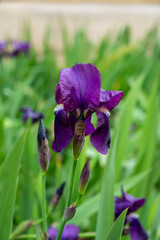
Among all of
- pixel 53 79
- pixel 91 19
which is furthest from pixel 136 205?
pixel 91 19

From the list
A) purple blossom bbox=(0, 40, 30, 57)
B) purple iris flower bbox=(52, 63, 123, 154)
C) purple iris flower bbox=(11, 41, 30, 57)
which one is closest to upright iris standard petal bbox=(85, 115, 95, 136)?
purple iris flower bbox=(52, 63, 123, 154)

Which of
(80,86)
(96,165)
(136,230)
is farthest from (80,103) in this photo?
(96,165)

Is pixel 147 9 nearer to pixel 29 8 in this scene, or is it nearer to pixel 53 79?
pixel 29 8

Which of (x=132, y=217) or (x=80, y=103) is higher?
(x=80, y=103)

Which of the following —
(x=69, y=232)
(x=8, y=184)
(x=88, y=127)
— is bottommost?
(x=69, y=232)

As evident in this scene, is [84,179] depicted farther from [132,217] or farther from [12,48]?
[12,48]

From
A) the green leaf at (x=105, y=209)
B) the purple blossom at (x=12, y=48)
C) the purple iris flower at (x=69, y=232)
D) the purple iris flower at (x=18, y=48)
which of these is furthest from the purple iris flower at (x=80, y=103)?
the purple iris flower at (x=18, y=48)

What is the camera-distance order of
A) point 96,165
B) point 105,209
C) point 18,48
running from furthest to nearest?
point 18,48 < point 96,165 < point 105,209
